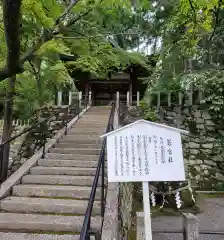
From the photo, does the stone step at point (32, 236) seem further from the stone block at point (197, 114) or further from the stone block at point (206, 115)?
the stone block at point (206, 115)


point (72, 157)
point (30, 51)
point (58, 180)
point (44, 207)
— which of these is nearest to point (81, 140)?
point (72, 157)

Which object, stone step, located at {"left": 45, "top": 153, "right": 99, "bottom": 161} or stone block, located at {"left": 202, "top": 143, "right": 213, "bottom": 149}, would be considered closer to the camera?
stone step, located at {"left": 45, "top": 153, "right": 99, "bottom": 161}

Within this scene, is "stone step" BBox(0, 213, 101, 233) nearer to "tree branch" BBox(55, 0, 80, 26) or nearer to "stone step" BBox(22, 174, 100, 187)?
"stone step" BBox(22, 174, 100, 187)

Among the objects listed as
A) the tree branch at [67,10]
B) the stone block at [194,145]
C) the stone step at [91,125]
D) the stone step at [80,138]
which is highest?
the tree branch at [67,10]

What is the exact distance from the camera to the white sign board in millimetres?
2748

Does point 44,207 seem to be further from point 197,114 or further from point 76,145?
point 197,114

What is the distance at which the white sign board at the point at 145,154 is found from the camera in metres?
2.75

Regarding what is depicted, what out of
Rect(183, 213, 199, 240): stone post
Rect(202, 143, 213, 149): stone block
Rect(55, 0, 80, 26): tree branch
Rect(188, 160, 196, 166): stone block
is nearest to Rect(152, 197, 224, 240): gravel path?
Rect(183, 213, 199, 240): stone post

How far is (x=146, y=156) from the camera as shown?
111 inches

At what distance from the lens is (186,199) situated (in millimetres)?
7449

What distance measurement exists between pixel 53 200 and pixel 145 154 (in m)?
2.12

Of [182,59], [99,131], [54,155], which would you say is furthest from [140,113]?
[54,155]

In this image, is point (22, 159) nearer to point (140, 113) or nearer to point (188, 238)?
point (140, 113)

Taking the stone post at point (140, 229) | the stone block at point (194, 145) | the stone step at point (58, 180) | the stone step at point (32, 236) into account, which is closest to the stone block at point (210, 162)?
the stone block at point (194, 145)
